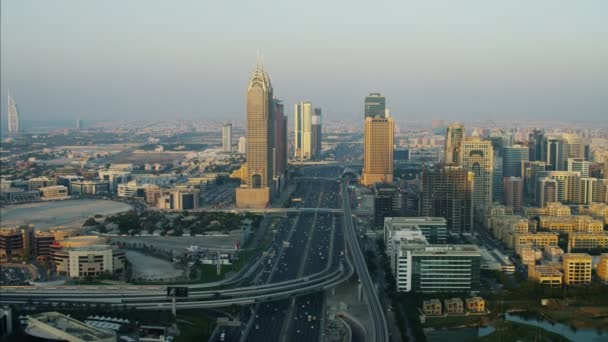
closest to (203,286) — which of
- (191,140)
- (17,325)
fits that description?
(17,325)

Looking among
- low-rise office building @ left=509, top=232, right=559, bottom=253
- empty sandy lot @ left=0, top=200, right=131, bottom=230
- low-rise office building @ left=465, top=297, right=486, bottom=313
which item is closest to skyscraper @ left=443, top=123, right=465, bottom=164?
low-rise office building @ left=509, top=232, right=559, bottom=253

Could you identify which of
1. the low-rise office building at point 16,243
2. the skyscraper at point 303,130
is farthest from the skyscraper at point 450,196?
the skyscraper at point 303,130

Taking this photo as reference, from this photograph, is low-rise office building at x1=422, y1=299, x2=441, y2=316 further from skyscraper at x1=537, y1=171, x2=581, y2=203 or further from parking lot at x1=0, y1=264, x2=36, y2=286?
skyscraper at x1=537, y1=171, x2=581, y2=203

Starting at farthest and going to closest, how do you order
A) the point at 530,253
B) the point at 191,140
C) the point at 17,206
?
1. the point at 191,140
2. the point at 17,206
3. the point at 530,253

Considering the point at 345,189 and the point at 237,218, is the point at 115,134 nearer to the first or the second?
the point at 345,189

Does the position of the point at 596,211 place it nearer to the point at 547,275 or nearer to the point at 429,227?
the point at 429,227
